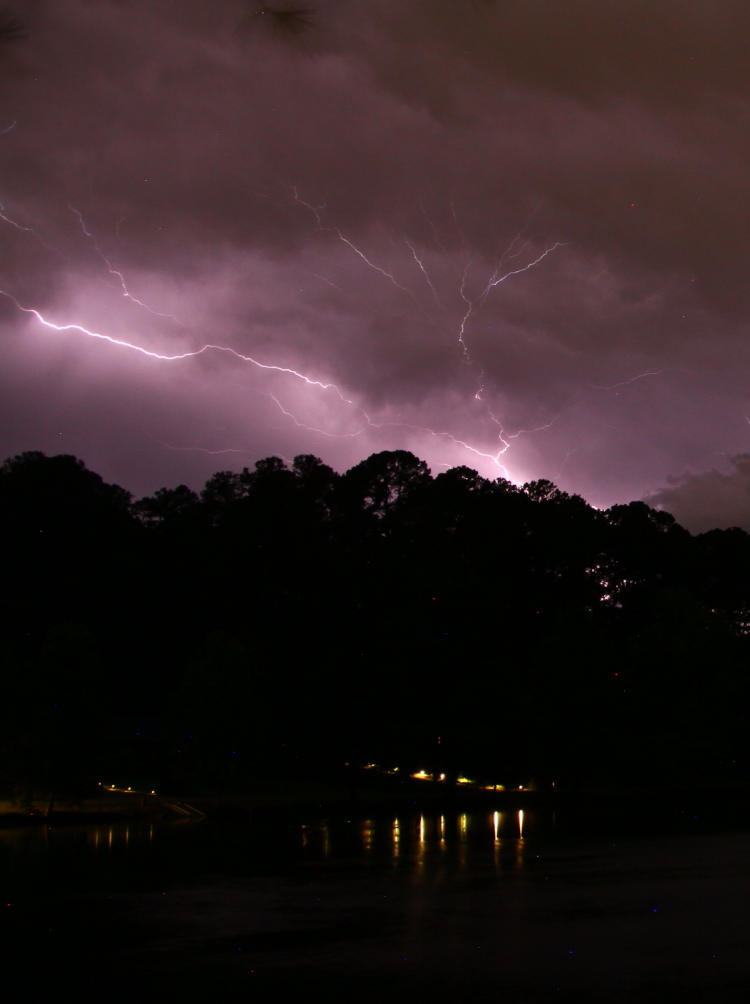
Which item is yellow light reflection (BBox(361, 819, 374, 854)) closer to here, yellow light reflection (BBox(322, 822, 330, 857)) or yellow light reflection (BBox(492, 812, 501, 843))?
yellow light reflection (BBox(322, 822, 330, 857))

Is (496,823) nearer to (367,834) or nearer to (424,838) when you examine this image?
(367,834)

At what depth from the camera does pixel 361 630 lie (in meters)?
76.1

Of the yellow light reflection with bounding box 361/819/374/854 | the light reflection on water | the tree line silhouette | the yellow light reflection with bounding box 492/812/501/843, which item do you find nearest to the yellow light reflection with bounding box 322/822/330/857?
the light reflection on water

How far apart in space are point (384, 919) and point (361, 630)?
58677 millimetres

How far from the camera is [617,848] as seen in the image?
30094mm

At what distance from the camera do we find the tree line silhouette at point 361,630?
54.1 metres

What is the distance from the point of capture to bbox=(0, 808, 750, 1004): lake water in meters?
12.7

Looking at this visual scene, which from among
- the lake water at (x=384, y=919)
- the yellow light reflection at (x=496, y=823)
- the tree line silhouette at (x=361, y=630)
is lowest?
the yellow light reflection at (x=496, y=823)

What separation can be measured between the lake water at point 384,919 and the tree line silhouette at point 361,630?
61.3 ft

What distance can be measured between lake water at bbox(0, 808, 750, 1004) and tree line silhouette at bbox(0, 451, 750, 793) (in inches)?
736

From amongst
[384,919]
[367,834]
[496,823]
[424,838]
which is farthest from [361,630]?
[384,919]

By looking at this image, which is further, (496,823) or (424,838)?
(496,823)

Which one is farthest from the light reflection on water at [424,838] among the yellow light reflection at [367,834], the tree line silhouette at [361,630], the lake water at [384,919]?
the tree line silhouette at [361,630]

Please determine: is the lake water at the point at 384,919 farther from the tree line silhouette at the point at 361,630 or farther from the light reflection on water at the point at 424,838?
the tree line silhouette at the point at 361,630
